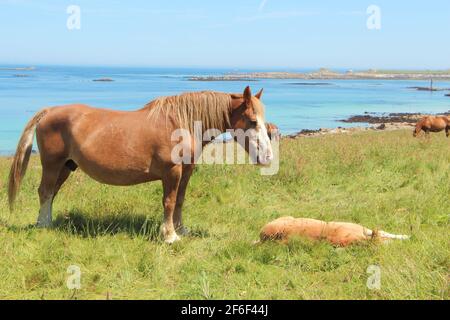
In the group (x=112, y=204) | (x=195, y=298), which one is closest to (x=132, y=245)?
(x=195, y=298)

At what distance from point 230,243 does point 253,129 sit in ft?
4.95

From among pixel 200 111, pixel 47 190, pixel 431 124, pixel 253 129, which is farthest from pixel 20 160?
pixel 431 124

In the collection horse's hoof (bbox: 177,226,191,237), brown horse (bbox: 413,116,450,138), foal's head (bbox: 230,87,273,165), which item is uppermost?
foal's head (bbox: 230,87,273,165)

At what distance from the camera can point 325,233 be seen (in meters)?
5.57

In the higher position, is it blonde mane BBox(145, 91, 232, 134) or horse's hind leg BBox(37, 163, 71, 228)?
blonde mane BBox(145, 91, 232, 134)

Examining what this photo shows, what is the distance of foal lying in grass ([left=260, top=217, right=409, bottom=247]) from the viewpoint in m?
5.44

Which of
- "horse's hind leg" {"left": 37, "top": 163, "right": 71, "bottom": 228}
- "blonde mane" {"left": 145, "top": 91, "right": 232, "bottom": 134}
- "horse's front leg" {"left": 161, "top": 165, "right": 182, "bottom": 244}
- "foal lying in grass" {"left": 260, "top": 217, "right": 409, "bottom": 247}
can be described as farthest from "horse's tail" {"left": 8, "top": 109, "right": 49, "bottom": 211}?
"foal lying in grass" {"left": 260, "top": 217, "right": 409, "bottom": 247}

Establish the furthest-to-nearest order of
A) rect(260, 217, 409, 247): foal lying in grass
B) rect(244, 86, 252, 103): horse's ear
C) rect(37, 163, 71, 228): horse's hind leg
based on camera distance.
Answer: rect(37, 163, 71, 228): horse's hind leg → rect(244, 86, 252, 103): horse's ear → rect(260, 217, 409, 247): foal lying in grass

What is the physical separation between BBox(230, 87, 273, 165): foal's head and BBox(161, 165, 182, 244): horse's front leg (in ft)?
3.18

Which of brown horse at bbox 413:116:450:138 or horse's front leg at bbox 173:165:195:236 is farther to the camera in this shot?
brown horse at bbox 413:116:450:138

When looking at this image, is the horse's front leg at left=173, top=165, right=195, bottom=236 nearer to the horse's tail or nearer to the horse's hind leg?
the horse's hind leg

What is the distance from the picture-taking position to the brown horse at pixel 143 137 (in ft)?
18.9

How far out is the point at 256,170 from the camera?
952cm
